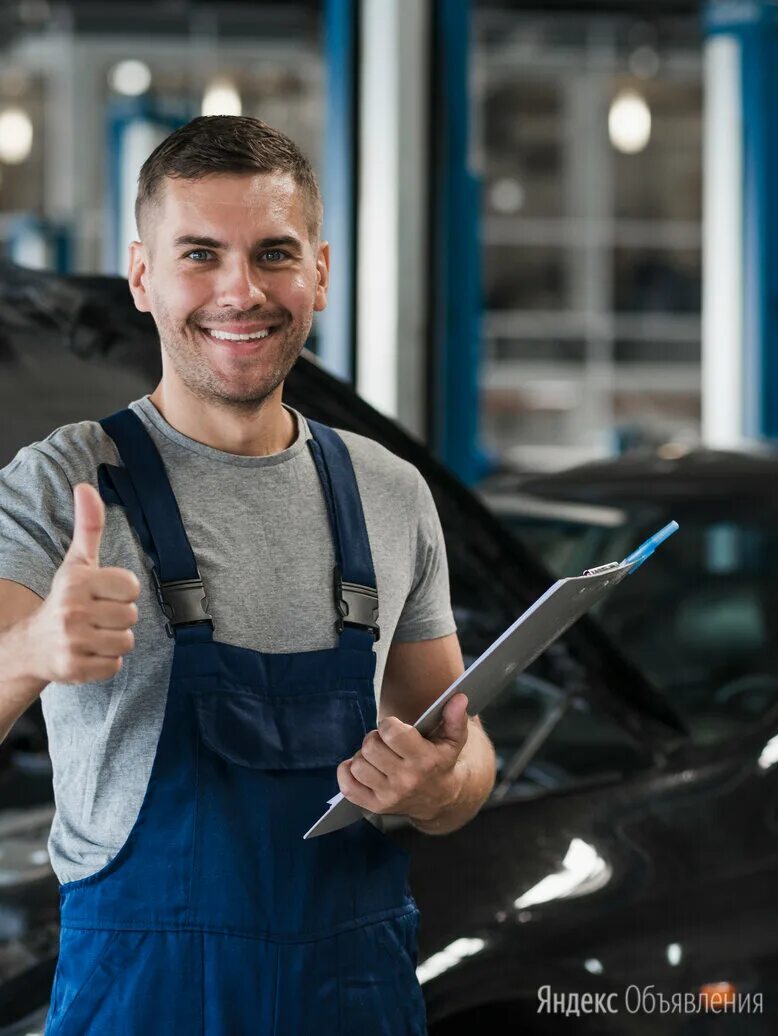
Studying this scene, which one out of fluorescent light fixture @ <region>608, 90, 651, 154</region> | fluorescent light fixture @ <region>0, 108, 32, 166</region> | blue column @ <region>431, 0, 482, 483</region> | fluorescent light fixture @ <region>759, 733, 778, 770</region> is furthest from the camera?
fluorescent light fixture @ <region>0, 108, 32, 166</region>

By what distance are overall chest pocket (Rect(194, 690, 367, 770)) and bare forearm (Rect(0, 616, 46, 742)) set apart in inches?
5.9

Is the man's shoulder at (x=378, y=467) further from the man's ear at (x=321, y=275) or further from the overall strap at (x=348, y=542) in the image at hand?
the man's ear at (x=321, y=275)

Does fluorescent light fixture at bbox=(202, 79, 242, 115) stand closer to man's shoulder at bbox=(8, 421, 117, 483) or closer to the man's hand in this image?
man's shoulder at bbox=(8, 421, 117, 483)

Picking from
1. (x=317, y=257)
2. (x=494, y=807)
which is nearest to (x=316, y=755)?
(x=317, y=257)

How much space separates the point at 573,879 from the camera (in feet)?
6.37

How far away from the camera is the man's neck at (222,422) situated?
1.33m

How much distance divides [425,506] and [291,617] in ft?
0.72

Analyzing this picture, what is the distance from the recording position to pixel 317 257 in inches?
52.9

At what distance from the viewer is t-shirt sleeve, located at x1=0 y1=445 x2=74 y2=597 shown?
3.98ft

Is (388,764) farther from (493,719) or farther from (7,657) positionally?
(493,719)

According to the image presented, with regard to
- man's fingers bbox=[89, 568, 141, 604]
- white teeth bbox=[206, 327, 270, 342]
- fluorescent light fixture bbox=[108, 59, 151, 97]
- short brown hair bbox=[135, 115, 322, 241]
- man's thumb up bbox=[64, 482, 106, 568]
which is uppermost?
fluorescent light fixture bbox=[108, 59, 151, 97]

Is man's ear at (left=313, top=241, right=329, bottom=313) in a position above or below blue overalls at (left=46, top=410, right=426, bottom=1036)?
above

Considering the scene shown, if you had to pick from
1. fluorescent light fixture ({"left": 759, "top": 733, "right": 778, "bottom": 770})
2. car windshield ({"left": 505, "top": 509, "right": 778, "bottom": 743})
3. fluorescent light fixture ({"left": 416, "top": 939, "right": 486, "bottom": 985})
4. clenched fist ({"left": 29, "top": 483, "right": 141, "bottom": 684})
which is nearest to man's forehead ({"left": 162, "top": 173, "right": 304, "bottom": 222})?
clenched fist ({"left": 29, "top": 483, "right": 141, "bottom": 684})

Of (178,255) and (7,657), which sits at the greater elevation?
(178,255)
